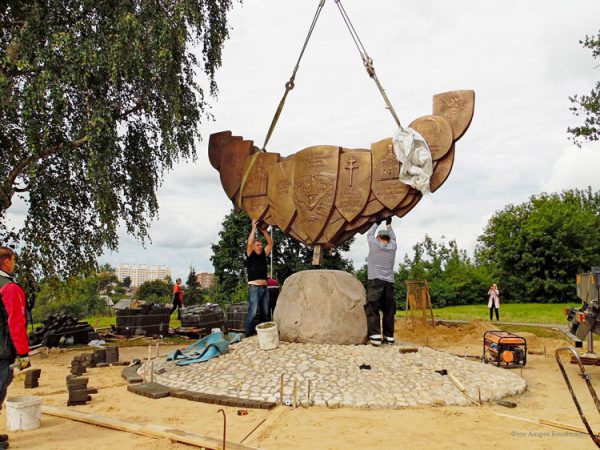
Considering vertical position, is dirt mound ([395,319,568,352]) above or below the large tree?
below

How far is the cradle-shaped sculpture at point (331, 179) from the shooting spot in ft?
26.7

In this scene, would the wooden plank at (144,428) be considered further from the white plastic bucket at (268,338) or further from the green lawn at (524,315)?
the green lawn at (524,315)

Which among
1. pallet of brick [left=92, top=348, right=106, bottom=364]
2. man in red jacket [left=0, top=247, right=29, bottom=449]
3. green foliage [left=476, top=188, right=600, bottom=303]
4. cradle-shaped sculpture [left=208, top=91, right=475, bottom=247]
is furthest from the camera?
green foliage [left=476, top=188, right=600, bottom=303]

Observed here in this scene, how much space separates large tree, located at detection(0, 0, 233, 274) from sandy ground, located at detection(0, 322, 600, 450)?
14.9ft

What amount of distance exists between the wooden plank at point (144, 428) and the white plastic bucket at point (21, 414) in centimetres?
43

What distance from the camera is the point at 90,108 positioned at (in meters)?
9.97

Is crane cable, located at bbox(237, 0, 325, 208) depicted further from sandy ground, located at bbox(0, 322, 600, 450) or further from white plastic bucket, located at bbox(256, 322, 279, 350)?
sandy ground, located at bbox(0, 322, 600, 450)

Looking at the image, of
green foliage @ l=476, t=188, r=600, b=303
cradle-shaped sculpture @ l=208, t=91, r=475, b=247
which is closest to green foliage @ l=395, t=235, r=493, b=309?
green foliage @ l=476, t=188, r=600, b=303

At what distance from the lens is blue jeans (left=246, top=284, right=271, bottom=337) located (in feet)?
28.6

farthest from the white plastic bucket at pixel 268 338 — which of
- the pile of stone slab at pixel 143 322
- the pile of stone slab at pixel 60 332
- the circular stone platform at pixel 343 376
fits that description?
the pile of stone slab at pixel 143 322

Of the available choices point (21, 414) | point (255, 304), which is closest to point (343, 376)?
point (255, 304)

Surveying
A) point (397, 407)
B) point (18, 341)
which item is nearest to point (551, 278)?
point (397, 407)

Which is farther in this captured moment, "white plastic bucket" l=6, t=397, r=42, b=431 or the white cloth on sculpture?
the white cloth on sculpture

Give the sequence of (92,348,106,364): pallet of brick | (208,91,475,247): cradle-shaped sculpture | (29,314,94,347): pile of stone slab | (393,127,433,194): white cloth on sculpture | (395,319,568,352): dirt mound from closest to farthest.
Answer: (393,127,433,194): white cloth on sculpture → (208,91,475,247): cradle-shaped sculpture → (92,348,106,364): pallet of brick → (29,314,94,347): pile of stone slab → (395,319,568,352): dirt mound
